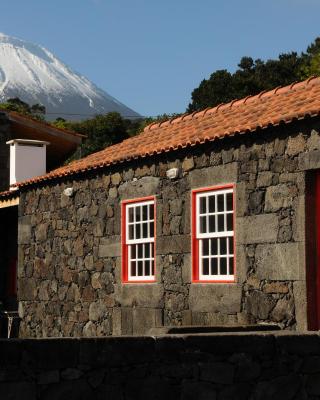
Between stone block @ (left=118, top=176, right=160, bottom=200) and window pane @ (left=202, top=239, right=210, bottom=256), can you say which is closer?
window pane @ (left=202, top=239, right=210, bottom=256)

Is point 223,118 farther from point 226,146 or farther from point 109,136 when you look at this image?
point 109,136

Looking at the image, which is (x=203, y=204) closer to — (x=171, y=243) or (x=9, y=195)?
(x=171, y=243)

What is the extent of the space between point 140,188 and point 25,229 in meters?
3.99

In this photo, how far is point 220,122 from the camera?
518 inches

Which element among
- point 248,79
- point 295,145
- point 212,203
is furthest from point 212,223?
point 248,79

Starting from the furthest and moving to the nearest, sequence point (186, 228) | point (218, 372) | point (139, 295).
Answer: point (139, 295) < point (186, 228) < point (218, 372)

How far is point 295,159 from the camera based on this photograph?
33.9 ft

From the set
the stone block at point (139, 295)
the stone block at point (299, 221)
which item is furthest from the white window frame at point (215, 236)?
the stone block at point (299, 221)

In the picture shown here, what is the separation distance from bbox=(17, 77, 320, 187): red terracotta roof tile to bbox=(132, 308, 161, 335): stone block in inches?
89.2

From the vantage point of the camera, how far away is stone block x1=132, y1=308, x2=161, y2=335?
1258 centimetres

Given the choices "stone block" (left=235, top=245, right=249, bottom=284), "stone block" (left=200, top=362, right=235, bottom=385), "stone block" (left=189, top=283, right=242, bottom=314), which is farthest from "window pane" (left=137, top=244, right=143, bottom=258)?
"stone block" (left=200, top=362, right=235, bottom=385)

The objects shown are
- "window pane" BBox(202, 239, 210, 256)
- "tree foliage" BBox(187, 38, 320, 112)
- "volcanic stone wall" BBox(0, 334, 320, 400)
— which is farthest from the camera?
"tree foliage" BBox(187, 38, 320, 112)

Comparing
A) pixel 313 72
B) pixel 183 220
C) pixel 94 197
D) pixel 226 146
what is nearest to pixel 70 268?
pixel 94 197

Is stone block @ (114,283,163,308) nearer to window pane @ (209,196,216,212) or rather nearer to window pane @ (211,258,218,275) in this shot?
window pane @ (211,258,218,275)
